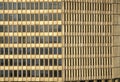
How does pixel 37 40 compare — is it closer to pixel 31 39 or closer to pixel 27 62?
pixel 31 39

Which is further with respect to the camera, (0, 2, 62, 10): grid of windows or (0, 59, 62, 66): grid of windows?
(0, 59, 62, 66): grid of windows

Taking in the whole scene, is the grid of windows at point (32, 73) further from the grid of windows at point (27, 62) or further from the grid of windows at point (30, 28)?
the grid of windows at point (30, 28)

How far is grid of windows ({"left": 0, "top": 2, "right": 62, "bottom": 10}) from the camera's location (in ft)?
267

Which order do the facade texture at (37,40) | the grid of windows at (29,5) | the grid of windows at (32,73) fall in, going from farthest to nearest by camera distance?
the grid of windows at (32,73)
the facade texture at (37,40)
the grid of windows at (29,5)

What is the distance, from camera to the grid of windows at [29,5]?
267 feet

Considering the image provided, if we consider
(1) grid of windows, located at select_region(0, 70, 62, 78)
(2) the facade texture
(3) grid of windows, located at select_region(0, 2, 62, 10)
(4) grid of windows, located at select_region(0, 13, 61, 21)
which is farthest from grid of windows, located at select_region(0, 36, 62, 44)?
(1) grid of windows, located at select_region(0, 70, 62, 78)

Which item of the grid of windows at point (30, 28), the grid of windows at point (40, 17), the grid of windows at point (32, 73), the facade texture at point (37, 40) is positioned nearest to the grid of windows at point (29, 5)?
the facade texture at point (37, 40)

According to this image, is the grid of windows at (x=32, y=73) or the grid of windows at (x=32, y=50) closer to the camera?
the grid of windows at (x=32, y=50)

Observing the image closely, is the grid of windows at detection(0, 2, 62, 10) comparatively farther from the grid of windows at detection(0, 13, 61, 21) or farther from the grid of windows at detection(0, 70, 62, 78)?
the grid of windows at detection(0, 70, 62, 78)

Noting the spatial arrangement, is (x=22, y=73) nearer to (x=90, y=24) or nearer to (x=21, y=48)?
(x=21, y=48)

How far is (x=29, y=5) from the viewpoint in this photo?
81.6 meters

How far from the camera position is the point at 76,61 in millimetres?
83375

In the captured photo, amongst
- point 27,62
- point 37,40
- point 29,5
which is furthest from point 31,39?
point 29,5

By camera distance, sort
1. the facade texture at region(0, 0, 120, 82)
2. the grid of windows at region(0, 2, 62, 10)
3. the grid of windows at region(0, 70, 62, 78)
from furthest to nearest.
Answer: the grid of windows at region(0, 70, 62, 78), the facade texture at region(0, 0, 120, 82), the grid of windows at region(0, 2, 62, 10)
